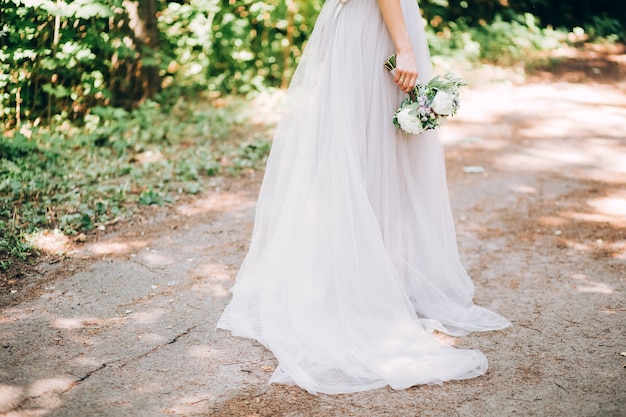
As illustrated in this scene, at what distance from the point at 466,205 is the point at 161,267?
2472 mm

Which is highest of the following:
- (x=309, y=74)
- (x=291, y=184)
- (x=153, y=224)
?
(x=309, y=74)

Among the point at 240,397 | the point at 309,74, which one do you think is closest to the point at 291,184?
the point at 309,74

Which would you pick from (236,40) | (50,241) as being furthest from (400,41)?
(236,40)

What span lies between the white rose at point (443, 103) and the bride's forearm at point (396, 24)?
0.29 metres

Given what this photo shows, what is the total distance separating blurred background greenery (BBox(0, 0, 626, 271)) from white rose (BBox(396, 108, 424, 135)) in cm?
250

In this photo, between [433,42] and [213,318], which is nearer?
[213,318]

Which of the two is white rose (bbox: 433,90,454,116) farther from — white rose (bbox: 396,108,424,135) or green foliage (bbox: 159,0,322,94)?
green foliage (bbox: 159,0,322,94)

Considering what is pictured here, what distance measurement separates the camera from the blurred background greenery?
4.71 metres

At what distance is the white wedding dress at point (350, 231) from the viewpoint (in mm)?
2828

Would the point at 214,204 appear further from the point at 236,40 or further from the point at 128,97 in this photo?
the point at 236,40

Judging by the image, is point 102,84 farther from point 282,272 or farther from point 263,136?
point 282,272

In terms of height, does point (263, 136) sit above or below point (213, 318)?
above

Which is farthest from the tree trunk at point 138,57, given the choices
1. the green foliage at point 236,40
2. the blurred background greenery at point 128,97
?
the green foliage at point 236,40

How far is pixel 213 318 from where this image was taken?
3188 millimetres
